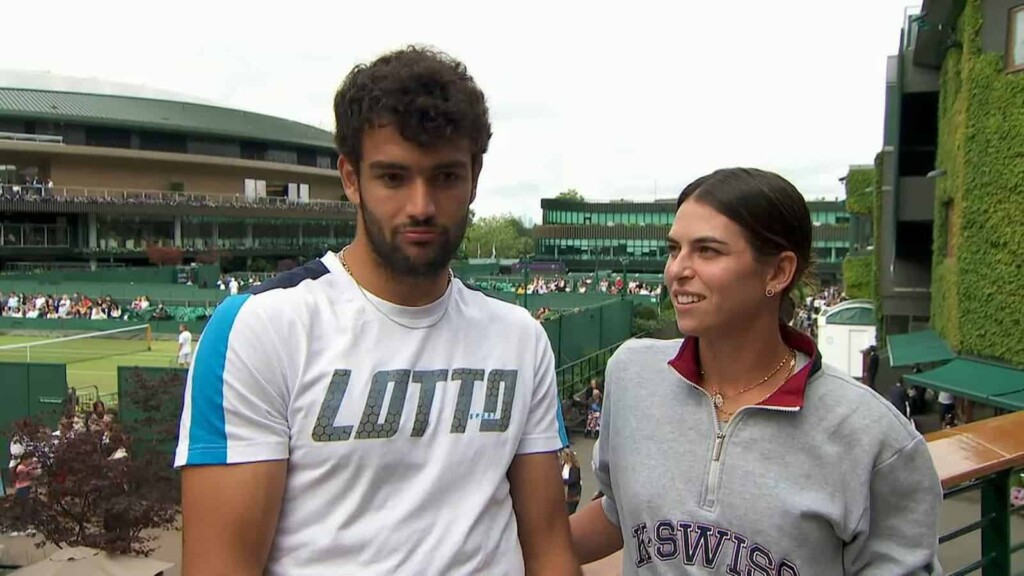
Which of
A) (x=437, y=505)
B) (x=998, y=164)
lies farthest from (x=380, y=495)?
(x=998, y=164)

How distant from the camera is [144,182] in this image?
70.0 meters

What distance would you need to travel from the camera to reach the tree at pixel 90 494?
35.4ft

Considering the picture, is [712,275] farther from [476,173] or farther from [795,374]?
[476,173]

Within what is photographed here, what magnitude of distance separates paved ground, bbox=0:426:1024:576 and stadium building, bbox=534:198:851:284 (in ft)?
197

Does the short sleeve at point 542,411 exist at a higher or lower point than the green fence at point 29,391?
higher

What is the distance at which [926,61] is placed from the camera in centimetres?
2138

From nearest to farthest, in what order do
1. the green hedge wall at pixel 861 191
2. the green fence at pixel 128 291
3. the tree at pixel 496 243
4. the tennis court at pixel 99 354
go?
the tennis court at pixel 99 354, the green hedge wall at pixel 861 191, the green fence at pixel 128 291, the tree at pixel 496 243

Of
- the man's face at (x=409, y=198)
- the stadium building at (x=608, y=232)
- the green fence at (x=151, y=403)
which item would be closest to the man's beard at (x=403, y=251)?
the man's face at (x=409, y=198)

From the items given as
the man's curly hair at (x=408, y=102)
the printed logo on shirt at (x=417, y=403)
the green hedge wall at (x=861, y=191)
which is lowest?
the printed logo on shirt at (x=417, y=403)

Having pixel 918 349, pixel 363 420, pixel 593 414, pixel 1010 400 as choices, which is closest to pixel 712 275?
pixel 363 420

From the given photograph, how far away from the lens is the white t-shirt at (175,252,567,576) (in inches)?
72.4

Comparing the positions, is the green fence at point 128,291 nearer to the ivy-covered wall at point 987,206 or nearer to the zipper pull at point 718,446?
the ivy-covered wall at point 987,206

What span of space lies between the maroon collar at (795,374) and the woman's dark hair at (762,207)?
0.20 metres

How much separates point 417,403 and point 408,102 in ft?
2.32
